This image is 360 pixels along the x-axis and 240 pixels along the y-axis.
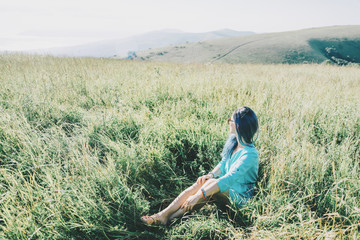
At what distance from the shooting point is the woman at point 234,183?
6.09ft

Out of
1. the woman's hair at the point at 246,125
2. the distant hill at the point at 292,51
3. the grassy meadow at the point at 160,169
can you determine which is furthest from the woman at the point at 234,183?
the distant hill at the point at 292,51

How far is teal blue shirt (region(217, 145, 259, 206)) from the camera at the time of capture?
6.17ft

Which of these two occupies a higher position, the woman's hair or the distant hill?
the distant hill

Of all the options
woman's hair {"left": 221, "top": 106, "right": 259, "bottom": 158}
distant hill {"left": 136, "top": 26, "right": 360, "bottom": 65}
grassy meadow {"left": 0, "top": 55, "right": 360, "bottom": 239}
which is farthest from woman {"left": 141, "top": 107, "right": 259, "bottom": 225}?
distant hill {"left": 136, "top": 26, "right": 360, "bottom": 65}

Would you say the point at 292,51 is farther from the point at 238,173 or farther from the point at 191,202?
the point at 191,202

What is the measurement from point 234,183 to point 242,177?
10 centimetres

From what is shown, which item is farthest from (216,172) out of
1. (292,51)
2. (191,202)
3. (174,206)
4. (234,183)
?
(292,51)

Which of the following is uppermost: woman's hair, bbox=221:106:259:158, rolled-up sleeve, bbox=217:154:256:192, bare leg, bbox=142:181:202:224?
woman's hair, bbox=221:106:259:158

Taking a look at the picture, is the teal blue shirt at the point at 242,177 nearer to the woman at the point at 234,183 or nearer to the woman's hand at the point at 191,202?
the woman at the point at 234,183

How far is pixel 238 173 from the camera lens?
6.22 feet

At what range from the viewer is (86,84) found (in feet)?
14.7

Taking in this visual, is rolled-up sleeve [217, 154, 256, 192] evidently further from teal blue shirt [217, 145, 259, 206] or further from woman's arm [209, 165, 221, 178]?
woman's arm [209, 165, 221, 178]

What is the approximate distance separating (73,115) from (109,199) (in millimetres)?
1981

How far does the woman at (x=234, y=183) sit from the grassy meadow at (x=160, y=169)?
0.10 meters
